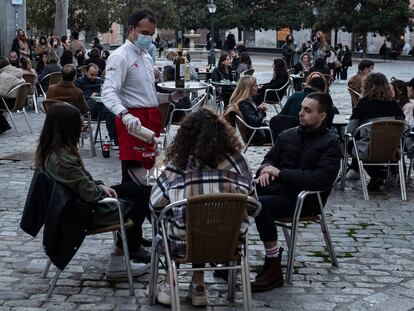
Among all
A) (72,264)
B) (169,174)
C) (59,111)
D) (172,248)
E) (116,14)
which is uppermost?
(116,14)

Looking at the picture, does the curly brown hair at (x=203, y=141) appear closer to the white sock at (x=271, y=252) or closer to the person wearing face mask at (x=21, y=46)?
the white sock at (x=271, y=252)

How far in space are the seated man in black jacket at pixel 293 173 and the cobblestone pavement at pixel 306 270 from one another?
247mm

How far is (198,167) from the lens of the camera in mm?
4578

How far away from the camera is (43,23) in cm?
3941

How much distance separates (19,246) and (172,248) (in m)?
2.32

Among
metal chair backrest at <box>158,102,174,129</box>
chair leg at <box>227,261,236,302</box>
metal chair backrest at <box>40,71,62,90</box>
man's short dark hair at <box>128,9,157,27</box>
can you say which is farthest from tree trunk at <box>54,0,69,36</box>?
chair leg at <box>227,261,236,302</box>

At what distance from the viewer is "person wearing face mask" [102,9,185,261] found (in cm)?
589

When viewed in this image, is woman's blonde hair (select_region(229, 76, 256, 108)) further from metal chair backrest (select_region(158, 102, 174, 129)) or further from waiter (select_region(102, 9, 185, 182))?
waiter (select_region(102, 9, 185, 182))

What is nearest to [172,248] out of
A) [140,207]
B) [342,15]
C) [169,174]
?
[169,174]

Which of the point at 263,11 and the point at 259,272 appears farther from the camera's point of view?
the point at 263,11

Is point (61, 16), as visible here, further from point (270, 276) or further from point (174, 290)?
point (174, 290)

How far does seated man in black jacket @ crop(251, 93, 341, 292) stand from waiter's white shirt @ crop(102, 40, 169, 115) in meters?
1.10

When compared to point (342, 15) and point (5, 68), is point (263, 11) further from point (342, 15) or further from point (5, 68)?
point (5, 68)

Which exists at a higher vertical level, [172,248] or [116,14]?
[116,14]
